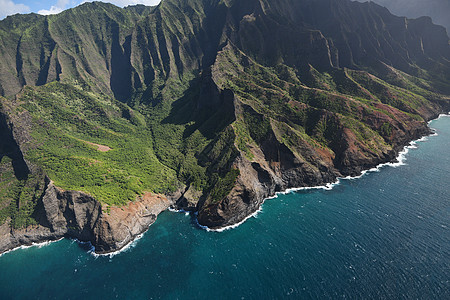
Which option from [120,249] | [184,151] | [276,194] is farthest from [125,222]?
[276,194]

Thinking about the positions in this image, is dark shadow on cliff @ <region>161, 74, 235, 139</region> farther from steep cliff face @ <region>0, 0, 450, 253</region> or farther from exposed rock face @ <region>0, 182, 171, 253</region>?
exposed rock face @ <region>0, 182, 171, 253</region>

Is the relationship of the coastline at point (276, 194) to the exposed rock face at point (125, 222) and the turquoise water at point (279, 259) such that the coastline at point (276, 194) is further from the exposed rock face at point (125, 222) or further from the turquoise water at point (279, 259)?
the turquoise water at point (279, 259)

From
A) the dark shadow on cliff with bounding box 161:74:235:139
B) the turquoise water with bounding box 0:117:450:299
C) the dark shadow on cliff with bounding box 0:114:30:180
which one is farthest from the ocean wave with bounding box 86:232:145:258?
the dark shadow on cliff with bounding box 161:74:235:139

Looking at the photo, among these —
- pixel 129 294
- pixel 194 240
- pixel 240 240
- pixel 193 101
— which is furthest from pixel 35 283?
pixel 193 101

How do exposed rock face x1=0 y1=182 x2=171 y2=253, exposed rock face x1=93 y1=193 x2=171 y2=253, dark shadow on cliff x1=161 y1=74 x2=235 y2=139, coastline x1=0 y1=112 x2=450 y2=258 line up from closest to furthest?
exposed rock face x1=93 y1=193 x2=171 y2=253 < coastline x1=0 y1=112 x2=450 y2=258 < exposed rock face x1=0 y1=182 x2=171 y2=253 < dark shadow on cliff x1=161 y1=74 x2=235 y2=139

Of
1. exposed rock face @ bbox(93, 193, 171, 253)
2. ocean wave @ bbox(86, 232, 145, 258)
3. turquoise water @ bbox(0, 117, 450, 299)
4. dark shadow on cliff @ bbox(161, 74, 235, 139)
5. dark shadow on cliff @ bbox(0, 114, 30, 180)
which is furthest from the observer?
dark shadow on cliff @ bbox(161, 74, 235, 139)

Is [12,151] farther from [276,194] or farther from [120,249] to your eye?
[276,194]

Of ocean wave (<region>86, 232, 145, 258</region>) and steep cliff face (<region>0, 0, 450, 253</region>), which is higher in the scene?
steep cliff face (<region>0, 0, 450, 253</region>)

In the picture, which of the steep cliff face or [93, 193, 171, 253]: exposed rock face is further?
the steep cliff face
